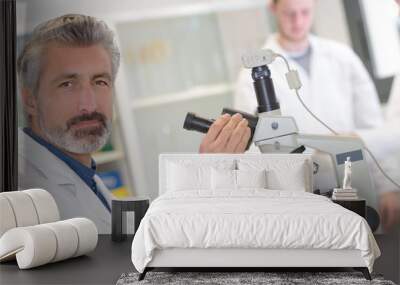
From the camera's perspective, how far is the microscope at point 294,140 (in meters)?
6.05

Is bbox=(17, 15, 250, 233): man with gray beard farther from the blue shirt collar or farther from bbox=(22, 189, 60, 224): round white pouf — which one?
bbox=(22, 189, 60, 224): round white pouf

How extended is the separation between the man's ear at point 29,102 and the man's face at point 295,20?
2.20 metres

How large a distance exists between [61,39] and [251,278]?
3.05m

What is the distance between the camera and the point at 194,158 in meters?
5.91

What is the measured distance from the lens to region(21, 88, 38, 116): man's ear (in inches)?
255

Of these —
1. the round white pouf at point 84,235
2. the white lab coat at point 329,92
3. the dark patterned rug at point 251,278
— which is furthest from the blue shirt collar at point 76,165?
the dark patterned rug at point 251,278

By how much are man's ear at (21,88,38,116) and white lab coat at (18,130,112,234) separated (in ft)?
0.89

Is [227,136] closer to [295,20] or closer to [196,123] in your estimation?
[196,123]

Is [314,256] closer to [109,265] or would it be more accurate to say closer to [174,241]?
[174,241]

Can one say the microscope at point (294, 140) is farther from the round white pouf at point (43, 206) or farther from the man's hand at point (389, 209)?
the round white pouf at point (43, 206)

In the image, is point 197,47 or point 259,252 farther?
point 197,47

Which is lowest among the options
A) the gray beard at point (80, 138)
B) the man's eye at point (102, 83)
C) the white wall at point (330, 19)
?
the gray beard at point (80, 138)

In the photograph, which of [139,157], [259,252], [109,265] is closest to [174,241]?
[259,252]

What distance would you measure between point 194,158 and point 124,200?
0.65 meters
